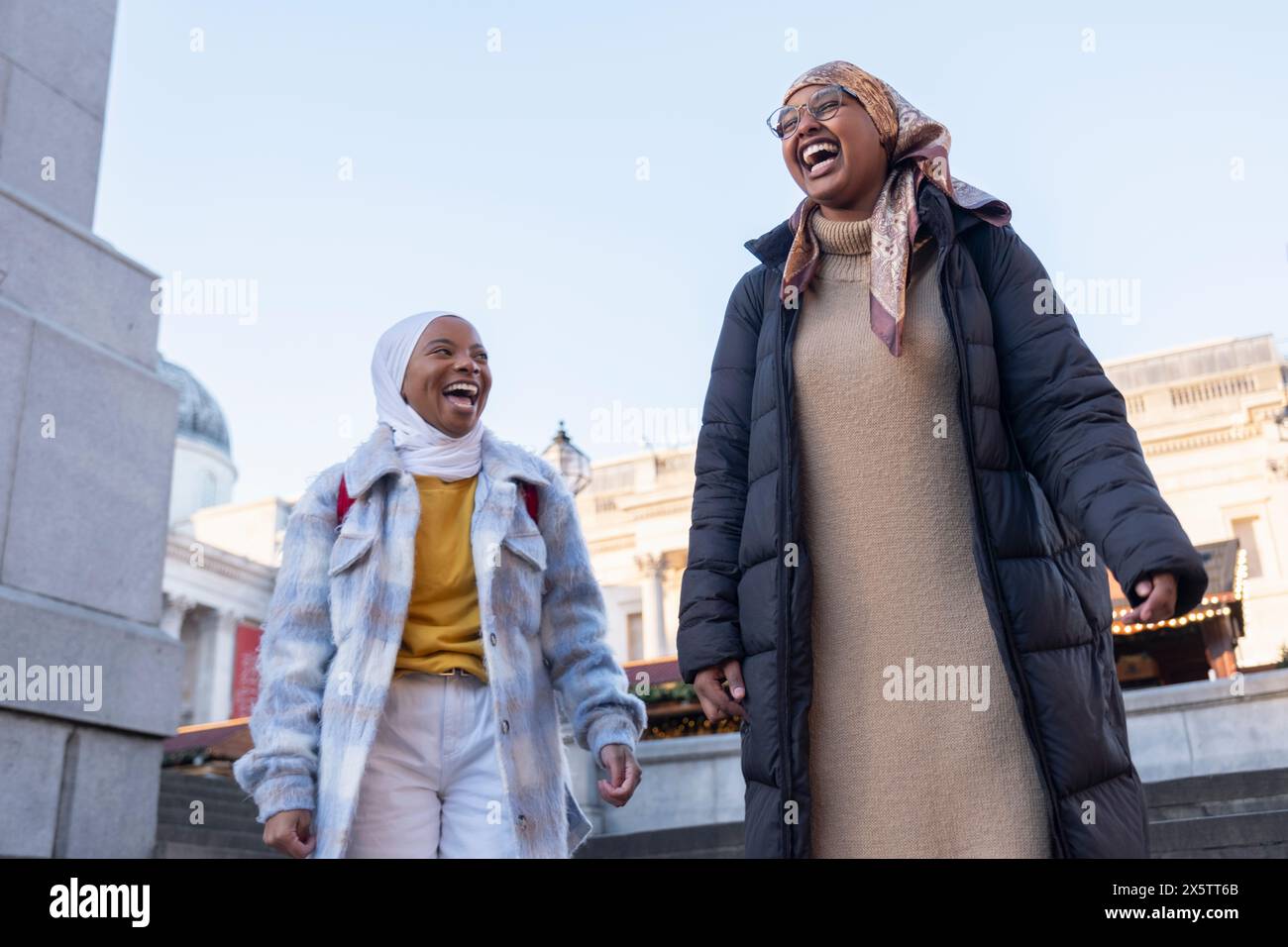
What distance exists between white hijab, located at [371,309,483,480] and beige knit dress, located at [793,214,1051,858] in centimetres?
112

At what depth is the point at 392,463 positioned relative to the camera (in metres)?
3.88

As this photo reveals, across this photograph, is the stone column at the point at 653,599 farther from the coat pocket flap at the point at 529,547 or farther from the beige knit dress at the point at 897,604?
the beige knit dress at the point at 897,604

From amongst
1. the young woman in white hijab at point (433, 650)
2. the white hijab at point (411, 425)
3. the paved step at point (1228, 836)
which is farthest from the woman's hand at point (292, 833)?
the paved step at point (1228, 836)

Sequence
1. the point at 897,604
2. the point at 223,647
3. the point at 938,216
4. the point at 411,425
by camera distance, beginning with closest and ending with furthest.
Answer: the point at 897,604 → the point at 938,216 → the point at 411,425 → the point at 223,647

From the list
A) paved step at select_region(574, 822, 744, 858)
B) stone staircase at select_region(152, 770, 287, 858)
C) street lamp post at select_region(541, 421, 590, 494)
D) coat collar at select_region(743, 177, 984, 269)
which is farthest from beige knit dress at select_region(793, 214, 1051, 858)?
street lamp post at select_region(541, 421, 590, 494)

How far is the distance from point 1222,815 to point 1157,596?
5.50 metres

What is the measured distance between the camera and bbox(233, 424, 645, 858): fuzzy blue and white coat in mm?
3527

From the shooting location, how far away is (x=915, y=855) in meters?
2.97

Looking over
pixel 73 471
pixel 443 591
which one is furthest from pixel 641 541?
pixel 443 591

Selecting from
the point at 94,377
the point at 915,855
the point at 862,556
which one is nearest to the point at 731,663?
the point at 862,556

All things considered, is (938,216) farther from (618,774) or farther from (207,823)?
(207,823)

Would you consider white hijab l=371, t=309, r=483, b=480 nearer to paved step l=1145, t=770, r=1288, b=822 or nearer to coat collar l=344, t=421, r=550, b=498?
coat collar l=344, t=421, r=550, b=498

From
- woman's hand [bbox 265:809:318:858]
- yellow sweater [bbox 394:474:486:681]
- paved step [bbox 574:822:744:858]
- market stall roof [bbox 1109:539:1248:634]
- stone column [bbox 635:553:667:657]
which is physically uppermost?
stone column [bbox 635:553:667:657]
